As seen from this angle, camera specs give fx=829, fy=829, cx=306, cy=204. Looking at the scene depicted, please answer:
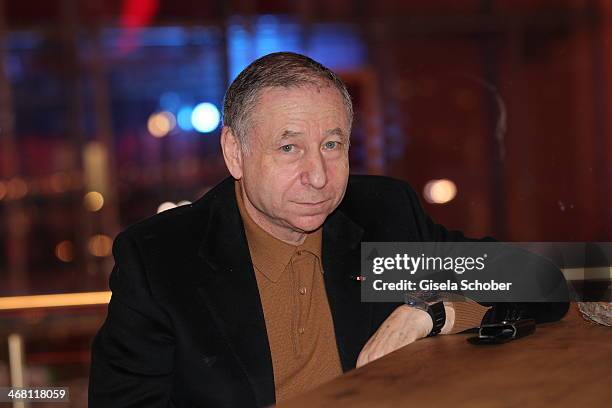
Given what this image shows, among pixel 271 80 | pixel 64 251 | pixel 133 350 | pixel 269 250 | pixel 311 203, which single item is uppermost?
pixel 271 80

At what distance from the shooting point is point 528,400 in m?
1.29

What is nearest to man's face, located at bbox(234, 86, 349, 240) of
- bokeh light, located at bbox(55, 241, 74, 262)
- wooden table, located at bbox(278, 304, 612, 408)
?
wooden table, located at bbox(278, 304, 612, 408)

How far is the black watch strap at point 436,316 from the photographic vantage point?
5.99 ft

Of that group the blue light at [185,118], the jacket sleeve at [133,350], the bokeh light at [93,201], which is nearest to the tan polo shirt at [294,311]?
the jacket sleeve at [133,350]

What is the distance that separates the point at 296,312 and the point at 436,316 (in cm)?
35

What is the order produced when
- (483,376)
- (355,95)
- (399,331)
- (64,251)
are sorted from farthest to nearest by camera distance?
(64,251) < (355,95) < (399,331) < (483,376)

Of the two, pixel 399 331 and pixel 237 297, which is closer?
pixel 399 331

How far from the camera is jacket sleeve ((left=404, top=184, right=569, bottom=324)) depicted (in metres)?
1.92

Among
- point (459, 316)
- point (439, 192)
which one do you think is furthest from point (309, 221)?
point (439, 192)

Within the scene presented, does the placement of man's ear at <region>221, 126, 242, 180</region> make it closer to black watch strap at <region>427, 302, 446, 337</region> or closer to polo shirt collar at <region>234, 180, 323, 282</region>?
polo shirt collar at <region>234, 180, 323, 282</region>

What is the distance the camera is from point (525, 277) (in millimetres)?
2064

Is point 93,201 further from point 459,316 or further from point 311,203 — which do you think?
point 459,316

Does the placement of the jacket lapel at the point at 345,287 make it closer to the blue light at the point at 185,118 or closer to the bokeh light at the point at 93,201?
the blue light at the point at 185,118

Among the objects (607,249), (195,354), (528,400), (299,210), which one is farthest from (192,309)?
(607,249)
